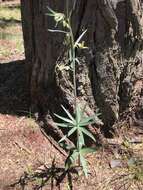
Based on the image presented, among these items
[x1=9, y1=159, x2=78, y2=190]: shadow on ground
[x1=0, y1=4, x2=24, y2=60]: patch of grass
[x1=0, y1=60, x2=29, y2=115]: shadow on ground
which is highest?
[x1=0, y1=4, x2=24, y2=60]: patch of grass

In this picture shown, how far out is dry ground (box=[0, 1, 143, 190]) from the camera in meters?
3.65

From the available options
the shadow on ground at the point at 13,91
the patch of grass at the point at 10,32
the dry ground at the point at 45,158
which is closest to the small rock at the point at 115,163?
the dry ground at the point at 45,158

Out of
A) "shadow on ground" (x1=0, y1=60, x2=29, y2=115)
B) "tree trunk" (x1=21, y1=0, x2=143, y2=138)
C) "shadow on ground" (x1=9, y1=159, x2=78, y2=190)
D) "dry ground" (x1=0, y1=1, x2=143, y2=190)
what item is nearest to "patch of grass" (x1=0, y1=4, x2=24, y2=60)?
"shadow on ground" (x1=0, y1=60, x2=29, y2=115)

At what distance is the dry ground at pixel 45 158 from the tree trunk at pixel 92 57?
176 millimetres

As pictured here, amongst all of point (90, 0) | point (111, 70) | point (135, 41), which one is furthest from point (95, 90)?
point (90, 0)

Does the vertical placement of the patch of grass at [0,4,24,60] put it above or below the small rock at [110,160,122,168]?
above

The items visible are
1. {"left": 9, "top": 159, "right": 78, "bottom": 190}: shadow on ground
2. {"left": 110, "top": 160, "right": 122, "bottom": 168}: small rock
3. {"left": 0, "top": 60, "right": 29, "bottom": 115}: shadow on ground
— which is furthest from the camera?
{"left": 0, "top": 60, "right": 29, "bottom": 115}: shadow on ground

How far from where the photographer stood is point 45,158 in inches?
150

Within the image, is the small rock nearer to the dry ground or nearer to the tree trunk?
the dry ground

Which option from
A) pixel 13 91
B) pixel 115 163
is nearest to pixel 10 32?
pixel 13 91

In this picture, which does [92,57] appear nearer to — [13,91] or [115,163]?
[115,163]

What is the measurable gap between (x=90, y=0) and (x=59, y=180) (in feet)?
4.32

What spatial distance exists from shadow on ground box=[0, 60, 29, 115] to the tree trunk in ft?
0.55

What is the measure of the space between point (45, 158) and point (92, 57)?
2.78ft
